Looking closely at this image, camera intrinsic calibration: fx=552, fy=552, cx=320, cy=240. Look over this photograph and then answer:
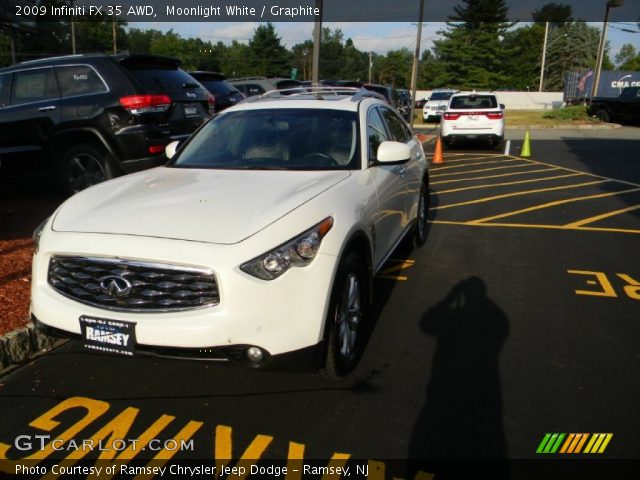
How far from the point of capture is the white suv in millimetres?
16094

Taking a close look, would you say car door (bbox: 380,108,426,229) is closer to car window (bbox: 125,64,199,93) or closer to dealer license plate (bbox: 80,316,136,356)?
dealer license plate (bbox: 80,316,136,356)

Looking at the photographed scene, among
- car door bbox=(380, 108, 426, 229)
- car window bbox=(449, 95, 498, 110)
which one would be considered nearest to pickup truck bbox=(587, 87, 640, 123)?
car window bbox=(449, 95, 498, 110)

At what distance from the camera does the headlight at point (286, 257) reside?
9.16 feet

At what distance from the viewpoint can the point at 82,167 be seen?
7.10m

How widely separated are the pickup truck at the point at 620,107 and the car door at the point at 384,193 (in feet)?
89.5

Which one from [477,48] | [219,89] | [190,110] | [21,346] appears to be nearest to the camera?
[21,346]

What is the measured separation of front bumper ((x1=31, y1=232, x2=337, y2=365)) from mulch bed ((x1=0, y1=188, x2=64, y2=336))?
5.03 ft

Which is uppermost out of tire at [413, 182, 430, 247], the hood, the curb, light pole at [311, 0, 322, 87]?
light pole at [311, 0, 322, 87]

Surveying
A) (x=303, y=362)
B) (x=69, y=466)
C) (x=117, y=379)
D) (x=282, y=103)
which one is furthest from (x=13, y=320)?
(x=282, y=103)

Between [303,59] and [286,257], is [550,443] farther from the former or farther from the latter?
[303,59]

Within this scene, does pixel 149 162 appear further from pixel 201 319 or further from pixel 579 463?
pixel 579 463

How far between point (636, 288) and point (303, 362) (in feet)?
12.3

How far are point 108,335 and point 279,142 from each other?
6.98 feet

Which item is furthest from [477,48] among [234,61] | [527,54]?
[234,61]
